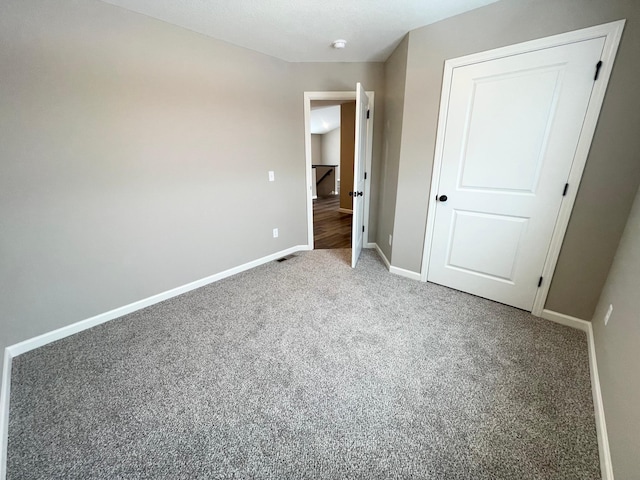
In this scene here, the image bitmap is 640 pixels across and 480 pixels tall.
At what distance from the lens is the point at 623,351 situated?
1.20 metres

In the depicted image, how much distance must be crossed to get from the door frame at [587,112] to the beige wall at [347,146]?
3.17 meters

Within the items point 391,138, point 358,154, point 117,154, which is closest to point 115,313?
point 117,154

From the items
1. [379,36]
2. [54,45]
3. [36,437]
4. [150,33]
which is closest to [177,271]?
[36,437]

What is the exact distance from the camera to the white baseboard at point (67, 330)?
49.2 inches

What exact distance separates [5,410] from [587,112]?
12.5ft

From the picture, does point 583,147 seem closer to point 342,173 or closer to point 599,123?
point 599,123

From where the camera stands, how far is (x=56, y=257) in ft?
6.06

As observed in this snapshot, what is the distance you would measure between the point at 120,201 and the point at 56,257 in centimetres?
57

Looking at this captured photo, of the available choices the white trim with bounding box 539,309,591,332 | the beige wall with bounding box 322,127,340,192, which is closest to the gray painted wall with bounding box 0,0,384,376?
the white trim with bounding box 539,309,591,332

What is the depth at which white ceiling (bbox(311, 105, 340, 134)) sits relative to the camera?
7.28 m

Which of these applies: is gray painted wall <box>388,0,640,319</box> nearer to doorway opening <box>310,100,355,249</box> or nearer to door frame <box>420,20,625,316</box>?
door frame <box>420,20,625,316</box>

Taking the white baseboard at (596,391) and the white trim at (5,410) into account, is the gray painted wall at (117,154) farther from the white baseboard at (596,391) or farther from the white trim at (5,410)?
the white baseboard at (596,391)

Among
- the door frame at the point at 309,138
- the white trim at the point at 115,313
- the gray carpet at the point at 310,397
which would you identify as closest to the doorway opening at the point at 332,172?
the door frame at the point at 309,138

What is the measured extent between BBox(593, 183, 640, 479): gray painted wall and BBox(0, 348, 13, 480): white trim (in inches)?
96.8
